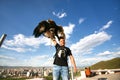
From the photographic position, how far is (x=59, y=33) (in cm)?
765

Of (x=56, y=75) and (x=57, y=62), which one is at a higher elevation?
(x=57, y=62)

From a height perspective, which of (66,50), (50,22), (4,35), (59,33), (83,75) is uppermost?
(50,22)

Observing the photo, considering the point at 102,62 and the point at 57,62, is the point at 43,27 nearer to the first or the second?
the point at 57,62

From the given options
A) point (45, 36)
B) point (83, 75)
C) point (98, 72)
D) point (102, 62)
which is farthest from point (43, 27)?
point (102, 62)

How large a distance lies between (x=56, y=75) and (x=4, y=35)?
2.45 metres

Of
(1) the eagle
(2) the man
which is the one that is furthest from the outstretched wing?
(2) the man

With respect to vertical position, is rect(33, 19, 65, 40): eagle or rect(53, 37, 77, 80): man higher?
rect(33, 19, 65, 40): eagle

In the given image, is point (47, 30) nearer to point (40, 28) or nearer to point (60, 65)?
point (40, 28)

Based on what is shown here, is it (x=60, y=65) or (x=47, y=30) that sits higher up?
(x=47, y=30)

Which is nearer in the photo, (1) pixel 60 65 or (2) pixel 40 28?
(1) pixel 60 65

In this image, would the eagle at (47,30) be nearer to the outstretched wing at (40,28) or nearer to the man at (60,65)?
the outstretched wing at (40,28)

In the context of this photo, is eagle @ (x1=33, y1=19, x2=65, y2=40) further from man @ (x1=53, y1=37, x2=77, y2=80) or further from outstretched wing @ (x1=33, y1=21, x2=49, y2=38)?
man @ (x1=53, y1=37, x2=77, y2=80)

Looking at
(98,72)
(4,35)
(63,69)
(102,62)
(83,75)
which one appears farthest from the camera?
(102,62)

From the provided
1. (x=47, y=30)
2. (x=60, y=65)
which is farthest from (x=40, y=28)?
(x=60, y=65)
